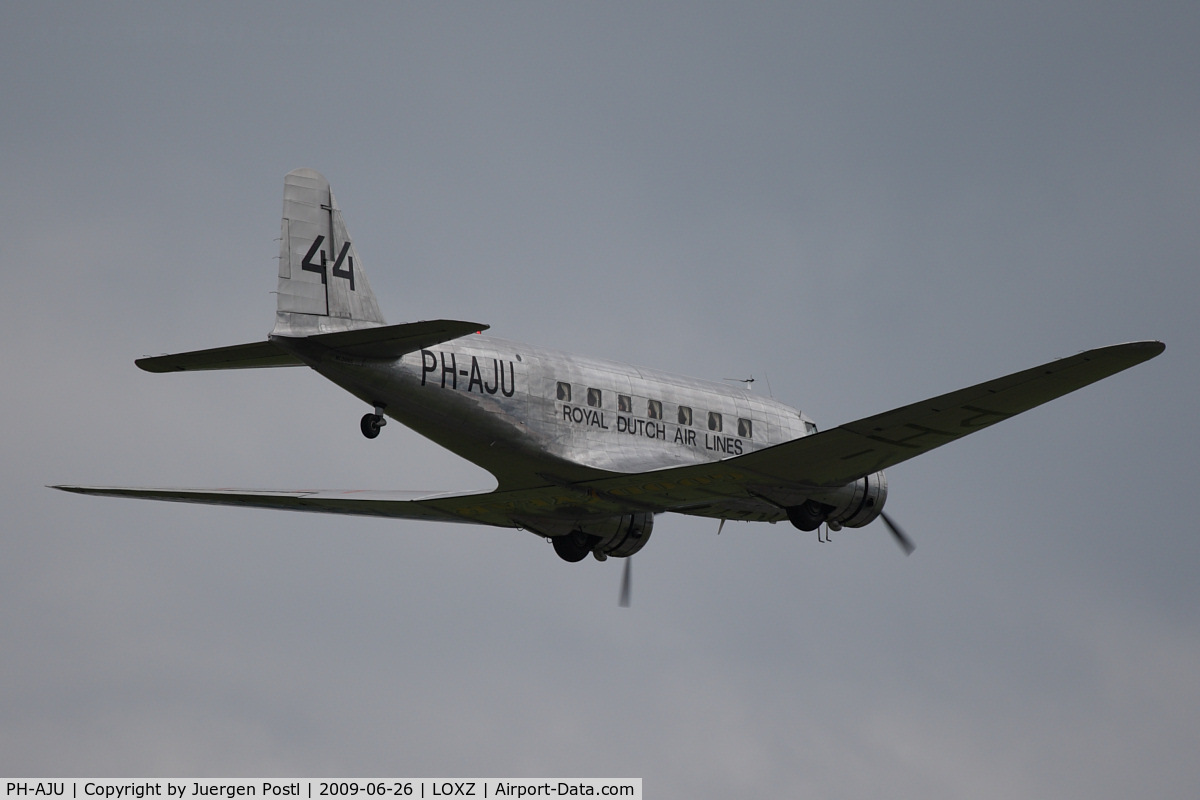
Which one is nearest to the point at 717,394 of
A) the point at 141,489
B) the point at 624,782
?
the point at 624,782

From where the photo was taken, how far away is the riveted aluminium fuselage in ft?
93.8

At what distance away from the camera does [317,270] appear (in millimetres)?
28797

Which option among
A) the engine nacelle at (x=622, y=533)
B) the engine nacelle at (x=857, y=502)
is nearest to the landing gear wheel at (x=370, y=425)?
the engine nacelle at (x=622, y=533)

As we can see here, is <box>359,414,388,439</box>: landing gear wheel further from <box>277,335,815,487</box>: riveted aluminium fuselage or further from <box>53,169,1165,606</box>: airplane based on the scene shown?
<box>277,335,815,487</box>: riveted aluminium fuselage

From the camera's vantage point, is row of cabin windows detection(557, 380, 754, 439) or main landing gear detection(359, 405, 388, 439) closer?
main landing gear detection(359, 405, 388, 439)

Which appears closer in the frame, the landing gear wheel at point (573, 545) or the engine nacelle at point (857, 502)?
the engine nacelle at point (857, 502)

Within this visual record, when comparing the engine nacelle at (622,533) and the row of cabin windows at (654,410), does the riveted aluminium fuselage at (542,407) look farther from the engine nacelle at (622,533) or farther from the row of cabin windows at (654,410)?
the engine nacelle at (622,533)

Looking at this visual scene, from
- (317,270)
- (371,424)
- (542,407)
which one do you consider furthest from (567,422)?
(317,270)

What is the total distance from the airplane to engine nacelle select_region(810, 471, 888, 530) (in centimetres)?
4

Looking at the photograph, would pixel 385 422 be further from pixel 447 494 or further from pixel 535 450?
pixel 447 494

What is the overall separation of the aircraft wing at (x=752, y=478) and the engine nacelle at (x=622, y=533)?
1505 mm

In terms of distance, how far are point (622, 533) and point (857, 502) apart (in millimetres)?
5559

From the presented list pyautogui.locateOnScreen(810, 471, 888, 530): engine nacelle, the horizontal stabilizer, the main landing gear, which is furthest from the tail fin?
pyautogui.locateOnScreen(810, 471, 888, 530): engine nacelle

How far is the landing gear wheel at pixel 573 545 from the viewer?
3619 centimetres
